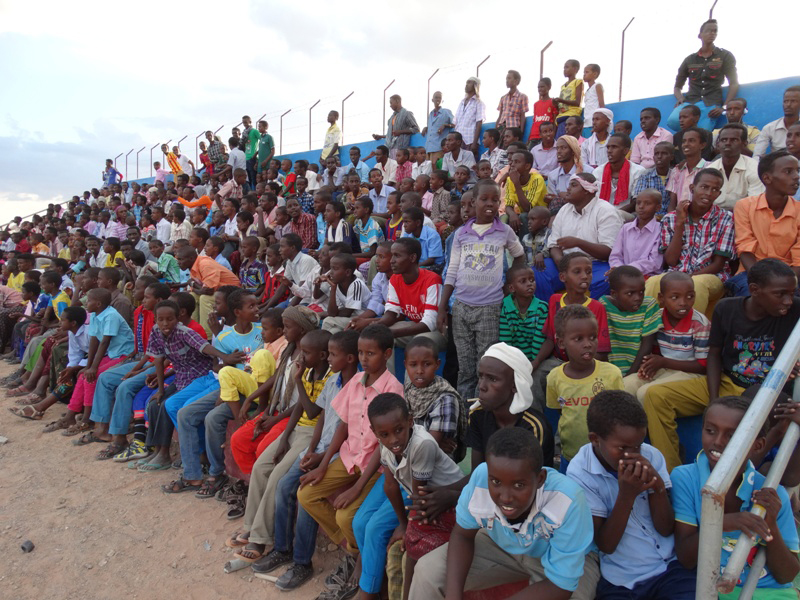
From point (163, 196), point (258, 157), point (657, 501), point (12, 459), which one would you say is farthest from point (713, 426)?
point (163, 196)

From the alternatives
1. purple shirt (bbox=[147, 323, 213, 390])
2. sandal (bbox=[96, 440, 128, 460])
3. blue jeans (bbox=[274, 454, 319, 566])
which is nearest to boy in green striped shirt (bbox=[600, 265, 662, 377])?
blue jeans (bbox=[274, 454, 319, 566])

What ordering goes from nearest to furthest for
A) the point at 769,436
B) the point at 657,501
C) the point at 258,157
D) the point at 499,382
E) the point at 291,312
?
the point at 657,501 → the point at 769,436 → the point at 499,382 → the point at 291,312 → the point at 258,157

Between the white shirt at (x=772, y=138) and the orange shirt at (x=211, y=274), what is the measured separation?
6.53 meters

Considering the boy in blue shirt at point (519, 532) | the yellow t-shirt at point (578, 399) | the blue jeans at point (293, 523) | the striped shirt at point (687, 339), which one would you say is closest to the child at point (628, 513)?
the boy in blue shirt at point (519, 532)

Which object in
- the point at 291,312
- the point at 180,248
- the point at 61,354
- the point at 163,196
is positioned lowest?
the point at 61,354

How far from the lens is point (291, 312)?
4.52 m

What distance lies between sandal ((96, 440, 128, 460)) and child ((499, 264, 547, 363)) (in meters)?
4.13

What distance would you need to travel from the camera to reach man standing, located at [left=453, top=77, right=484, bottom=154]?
10023 mm

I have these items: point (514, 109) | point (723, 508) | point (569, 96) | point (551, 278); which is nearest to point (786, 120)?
point (551, 278)

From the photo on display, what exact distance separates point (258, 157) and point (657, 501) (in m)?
13.4

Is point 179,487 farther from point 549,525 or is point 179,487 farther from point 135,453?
point 549,525

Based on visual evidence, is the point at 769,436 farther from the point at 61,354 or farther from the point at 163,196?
the point at 163,196

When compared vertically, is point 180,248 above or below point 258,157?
below

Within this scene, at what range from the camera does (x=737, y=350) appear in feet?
10.3
